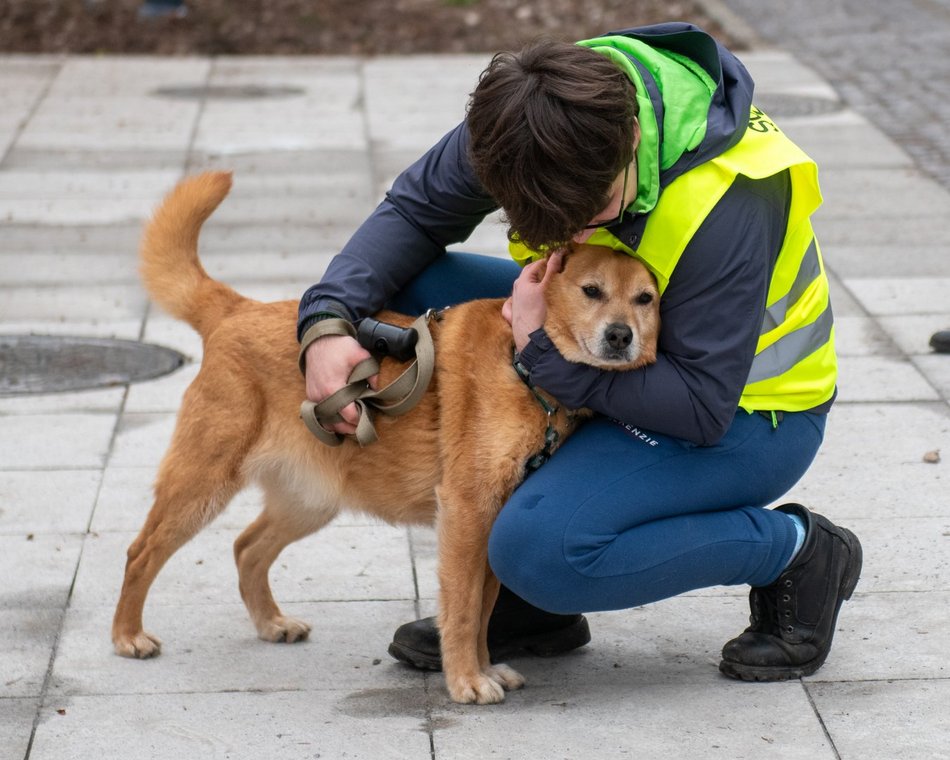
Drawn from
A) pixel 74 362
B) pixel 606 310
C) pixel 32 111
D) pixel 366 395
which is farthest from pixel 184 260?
pixel 32 111

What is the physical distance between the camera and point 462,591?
3.43 metres

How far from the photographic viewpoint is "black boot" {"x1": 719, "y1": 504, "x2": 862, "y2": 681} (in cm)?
352

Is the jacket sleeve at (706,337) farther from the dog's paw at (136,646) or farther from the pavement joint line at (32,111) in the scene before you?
the pavement joint line at (32,111)

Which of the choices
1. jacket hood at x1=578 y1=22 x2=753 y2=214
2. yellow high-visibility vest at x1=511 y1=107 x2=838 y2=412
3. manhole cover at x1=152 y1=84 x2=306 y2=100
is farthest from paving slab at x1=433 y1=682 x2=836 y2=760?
manhole cover at x1=152 y1=84 x2=306 y2=100

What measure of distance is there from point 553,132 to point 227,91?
877 centimetres

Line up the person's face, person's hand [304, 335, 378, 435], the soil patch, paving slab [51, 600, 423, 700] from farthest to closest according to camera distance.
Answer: the soil patch, paving slab [51, 600, 423, 700], person's hand [304, 335, 378, 435], the person's face

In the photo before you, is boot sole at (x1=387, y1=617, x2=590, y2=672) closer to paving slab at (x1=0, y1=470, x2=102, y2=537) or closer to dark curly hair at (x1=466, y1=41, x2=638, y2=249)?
dark curly hair at (x1=466, y1=41, x2=638, y2=249)

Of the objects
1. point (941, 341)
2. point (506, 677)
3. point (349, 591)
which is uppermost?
point (506, 677)

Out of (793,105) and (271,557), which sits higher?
(271,557)

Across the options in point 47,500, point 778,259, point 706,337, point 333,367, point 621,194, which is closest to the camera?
point 621,194

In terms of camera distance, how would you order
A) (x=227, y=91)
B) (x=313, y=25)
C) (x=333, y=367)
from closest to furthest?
(x=333, y=367) → (x=227, y=91) → (x=313, y=25)

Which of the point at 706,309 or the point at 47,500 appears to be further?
the point at 47,500

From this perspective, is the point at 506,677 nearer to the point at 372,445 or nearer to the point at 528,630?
the point at 528,630

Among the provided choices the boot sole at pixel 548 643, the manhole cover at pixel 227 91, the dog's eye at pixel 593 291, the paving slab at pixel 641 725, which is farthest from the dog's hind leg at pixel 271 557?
the manhole cover at pixel 227 91
